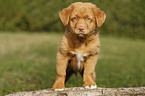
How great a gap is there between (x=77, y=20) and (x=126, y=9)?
51.5 ft

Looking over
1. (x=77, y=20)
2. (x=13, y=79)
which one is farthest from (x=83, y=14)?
(x=13, y=79)

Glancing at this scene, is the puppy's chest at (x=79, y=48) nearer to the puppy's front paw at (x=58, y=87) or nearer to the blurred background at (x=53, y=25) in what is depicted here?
the puppy's front paw at (x=58, y=87)

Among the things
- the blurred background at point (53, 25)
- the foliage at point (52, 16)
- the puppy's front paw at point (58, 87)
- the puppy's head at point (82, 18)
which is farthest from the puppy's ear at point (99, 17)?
the foliage at point (52, 16)

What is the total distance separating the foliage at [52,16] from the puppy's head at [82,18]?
41.6 ft


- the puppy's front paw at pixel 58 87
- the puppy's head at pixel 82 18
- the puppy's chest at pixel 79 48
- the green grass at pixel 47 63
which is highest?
the puppy's head at pixel 82 18

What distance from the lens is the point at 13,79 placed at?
5555 millimetres

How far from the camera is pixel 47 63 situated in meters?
8.61

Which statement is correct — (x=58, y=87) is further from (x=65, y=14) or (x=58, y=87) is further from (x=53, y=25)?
(x=53, y=25)

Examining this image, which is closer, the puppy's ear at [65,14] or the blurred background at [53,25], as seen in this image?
the puppy's ear at [65,14]

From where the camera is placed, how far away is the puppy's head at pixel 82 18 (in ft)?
10.1

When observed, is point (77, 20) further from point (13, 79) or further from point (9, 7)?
point (9, 7)

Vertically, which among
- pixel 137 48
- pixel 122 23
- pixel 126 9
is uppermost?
pixel 126 9

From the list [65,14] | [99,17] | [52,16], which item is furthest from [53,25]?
[99,17]

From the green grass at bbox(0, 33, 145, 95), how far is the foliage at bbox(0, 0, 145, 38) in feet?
11.5
